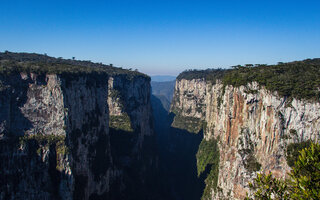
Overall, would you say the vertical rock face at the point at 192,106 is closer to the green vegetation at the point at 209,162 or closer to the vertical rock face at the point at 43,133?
the green vegetation at the point at 209,162

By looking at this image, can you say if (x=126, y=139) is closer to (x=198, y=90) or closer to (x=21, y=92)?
(x=21, y=92)

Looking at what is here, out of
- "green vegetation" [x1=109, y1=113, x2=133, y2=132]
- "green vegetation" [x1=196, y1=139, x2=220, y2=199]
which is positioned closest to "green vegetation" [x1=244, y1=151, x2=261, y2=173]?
"green vegetation" [x1=196, y1=139, x2=220, y2=199]

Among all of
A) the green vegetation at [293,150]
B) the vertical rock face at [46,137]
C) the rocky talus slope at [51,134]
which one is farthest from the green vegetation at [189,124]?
the green vegetation at [293,150]

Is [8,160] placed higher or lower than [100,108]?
lower

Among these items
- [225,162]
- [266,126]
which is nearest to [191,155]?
[225,162]

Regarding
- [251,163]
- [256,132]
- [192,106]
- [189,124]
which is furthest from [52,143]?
[192,106]

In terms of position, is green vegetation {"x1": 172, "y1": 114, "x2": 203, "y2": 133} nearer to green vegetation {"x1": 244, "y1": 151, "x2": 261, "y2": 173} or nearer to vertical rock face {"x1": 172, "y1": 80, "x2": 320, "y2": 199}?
vertical rock face {"x1": 172, "y1": 80, "x2": 320, "y2": 199}
